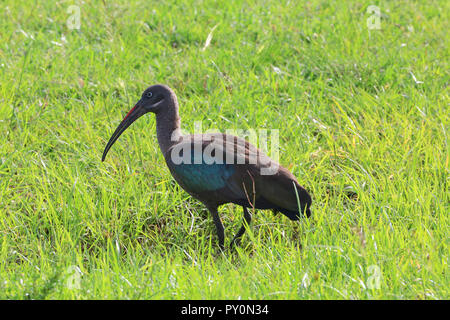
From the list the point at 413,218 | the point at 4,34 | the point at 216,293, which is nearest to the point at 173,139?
the point at 216,293

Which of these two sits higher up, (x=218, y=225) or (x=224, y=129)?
(x=224, y=129)

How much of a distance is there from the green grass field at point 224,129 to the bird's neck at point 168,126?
0.38m

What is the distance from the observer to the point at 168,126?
481 centimetres

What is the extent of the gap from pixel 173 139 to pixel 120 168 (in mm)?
662

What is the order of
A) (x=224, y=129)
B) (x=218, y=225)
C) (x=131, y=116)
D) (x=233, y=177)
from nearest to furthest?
(x=233, y=177) < (x=218, y=225) < (x=131, y=116) < (x=224, y=129)

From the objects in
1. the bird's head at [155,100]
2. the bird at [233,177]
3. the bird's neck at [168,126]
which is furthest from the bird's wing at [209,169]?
the bird's head at [155,100]

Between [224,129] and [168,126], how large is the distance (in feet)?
3.16

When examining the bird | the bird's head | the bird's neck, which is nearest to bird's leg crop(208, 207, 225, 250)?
the bird

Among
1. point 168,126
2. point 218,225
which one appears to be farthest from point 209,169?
point 168,126

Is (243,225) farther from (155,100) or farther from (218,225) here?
(155,100)

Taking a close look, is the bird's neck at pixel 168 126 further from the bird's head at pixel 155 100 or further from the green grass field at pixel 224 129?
the green grass field at pixel 224 129

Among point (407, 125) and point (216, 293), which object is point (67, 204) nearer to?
point (216, 293)

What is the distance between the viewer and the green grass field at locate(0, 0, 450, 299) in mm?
3889
